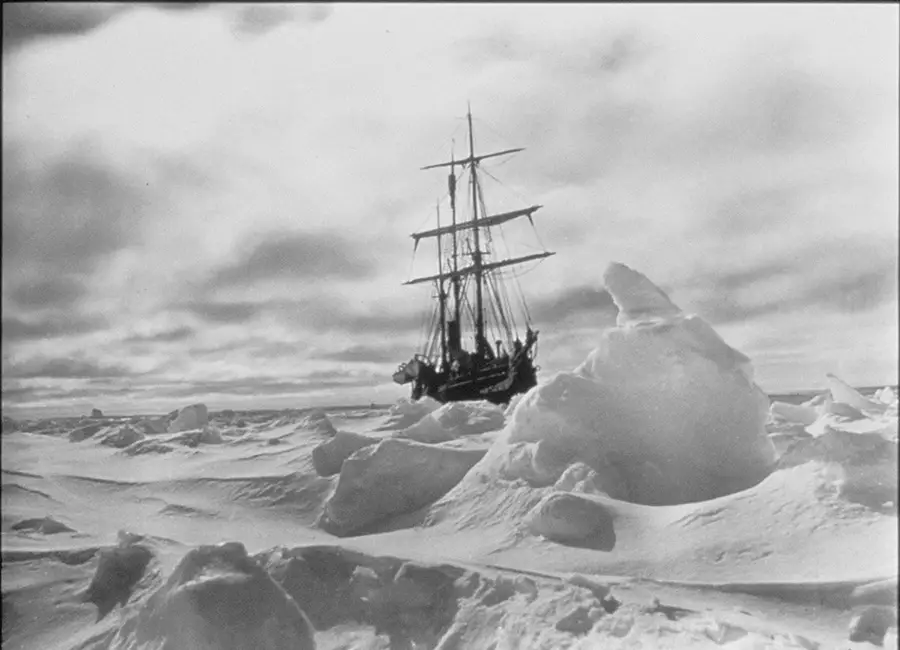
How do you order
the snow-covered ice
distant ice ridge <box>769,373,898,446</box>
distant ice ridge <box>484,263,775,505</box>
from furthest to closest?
distant ice ridge <box>484,263,775,505</box> < distant ice ridge <box>769,373,898,446</box> < the snow-covered ice

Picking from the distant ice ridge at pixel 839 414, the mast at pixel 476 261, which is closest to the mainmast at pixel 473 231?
the mast at pixel 476 261

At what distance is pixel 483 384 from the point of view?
21.6 feet

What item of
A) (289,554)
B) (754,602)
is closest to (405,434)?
(289,554)

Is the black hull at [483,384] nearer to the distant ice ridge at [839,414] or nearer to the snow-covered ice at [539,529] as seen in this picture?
the snow-covered ice at [539,529]

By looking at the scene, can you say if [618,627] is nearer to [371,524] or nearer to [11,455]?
[371,524]

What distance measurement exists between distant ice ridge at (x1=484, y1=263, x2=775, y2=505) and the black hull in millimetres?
3226

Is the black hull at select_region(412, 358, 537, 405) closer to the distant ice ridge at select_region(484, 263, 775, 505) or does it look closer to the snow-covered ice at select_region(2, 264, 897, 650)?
the snow-covered ice at select_region(2, 264, 897, 650)

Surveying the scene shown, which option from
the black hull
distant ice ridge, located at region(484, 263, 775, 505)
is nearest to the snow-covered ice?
distant ice ridge, located at region(484, 263, 775, 505)

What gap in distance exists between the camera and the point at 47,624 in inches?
102

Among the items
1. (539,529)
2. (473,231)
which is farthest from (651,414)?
(473,231)

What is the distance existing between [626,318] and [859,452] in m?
0.88

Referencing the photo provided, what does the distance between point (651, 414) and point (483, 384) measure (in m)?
4.06

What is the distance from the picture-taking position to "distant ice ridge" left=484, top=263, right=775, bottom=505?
2461 millimetres

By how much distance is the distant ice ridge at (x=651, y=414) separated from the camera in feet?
8.07
